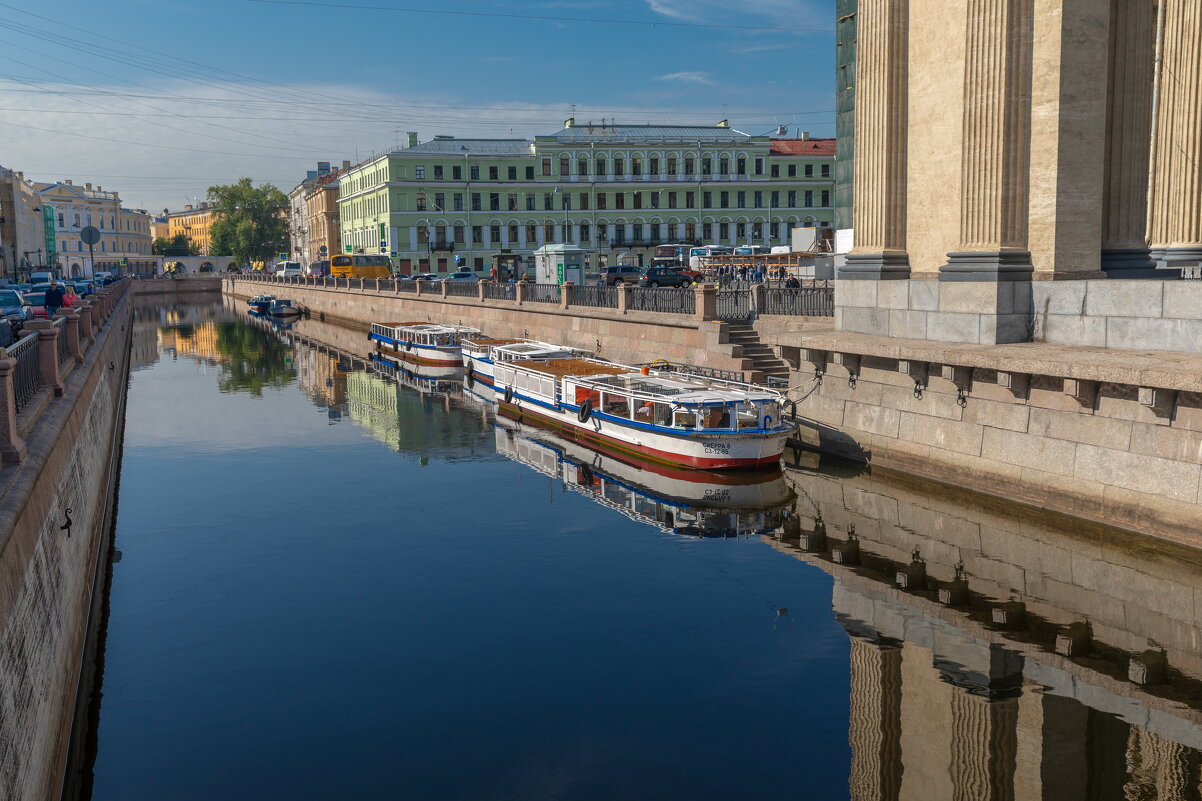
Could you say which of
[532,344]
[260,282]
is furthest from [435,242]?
[532,344]

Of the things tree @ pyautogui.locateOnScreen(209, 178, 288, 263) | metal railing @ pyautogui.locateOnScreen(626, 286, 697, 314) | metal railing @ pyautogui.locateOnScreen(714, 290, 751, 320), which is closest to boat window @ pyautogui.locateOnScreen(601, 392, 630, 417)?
metal railing @ pyautogui.locateOnScreen(714, 290, 751, 320)

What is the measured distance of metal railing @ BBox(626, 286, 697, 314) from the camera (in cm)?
3200

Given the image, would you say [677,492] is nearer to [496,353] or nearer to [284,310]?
[496,353]

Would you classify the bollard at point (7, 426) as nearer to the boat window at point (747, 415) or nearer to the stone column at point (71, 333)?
the stone column at point (71, 333)

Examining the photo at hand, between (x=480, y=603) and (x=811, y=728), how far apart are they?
5701 mm

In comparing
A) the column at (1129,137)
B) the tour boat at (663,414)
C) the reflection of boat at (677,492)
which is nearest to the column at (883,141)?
the tour boat at (663,414)

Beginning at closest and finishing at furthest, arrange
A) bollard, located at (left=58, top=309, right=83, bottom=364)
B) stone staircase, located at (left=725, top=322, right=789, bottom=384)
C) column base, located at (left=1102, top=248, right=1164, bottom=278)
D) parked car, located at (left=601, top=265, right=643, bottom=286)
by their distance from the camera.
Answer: column base, located at (left=1102, top=248, right=1164, bottom=278) → bollard, located at (left=58, top=309, right=83, bottom=364) → stone staircase, located at (left=725, top=322, right=789, bottom=384) → parked car, located at (left=601, top=265, right=643, bottom=286)

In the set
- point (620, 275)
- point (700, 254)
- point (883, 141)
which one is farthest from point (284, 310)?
point (883, 141)

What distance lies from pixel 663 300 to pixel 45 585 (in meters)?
24.5

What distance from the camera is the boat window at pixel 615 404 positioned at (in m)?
25.5

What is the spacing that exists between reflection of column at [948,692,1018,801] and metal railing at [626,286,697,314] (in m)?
20.6

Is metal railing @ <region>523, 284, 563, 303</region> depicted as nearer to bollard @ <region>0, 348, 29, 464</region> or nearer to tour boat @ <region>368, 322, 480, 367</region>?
tour boat @ <region>368, 322, 480, 367</region>

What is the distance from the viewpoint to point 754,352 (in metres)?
29.1

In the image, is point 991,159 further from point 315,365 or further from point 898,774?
point 315,365
